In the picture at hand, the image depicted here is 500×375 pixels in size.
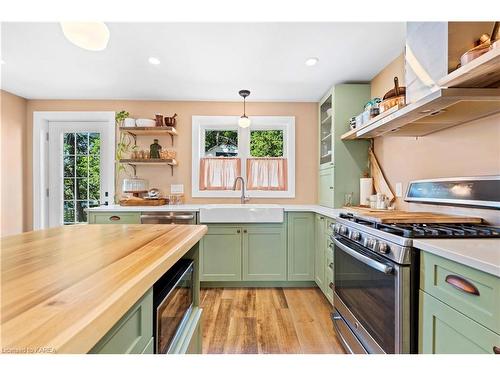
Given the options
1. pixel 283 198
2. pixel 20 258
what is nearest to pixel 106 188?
pixel 283 198

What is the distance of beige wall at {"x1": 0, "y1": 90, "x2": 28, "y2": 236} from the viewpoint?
10.8 feet

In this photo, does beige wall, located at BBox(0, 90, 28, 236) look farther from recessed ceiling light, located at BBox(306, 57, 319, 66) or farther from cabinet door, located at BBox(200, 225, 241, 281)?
recessed ceiling light, located at BBox(306, 57, 319, 66)

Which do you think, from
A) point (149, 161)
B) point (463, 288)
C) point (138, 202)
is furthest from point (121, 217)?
point (463, 288)

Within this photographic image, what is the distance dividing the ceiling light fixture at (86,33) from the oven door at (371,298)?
1.68m

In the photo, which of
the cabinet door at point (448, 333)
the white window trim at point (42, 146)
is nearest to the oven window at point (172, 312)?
the cabinet door at point (448, 333)

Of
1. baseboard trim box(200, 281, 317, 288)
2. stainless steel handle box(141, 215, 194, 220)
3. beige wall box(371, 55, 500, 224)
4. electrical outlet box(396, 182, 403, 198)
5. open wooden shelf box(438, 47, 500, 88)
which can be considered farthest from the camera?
baseboard trim box(200, 281, 317, 288)

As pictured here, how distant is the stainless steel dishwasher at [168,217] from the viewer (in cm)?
293

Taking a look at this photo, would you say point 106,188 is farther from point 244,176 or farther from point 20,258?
point 20,258

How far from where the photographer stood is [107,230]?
1.37 m

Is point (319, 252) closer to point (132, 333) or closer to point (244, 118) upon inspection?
point (244, 118)

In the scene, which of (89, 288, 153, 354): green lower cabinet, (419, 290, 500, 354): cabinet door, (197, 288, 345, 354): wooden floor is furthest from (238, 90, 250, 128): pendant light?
(89, 288, 153, 354): green lower cabinet

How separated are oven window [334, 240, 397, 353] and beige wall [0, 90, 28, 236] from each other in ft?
13.0
